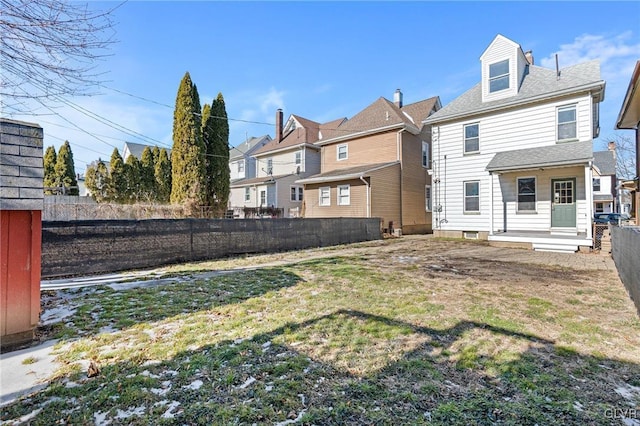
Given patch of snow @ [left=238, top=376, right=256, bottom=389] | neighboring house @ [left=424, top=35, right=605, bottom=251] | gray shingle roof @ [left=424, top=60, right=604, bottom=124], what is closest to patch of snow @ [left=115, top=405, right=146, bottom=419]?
patch of snow @ [left=238, top=376, right=256, bottom=389]

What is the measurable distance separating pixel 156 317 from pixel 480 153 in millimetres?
14712

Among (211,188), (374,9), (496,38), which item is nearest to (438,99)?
(496,38)

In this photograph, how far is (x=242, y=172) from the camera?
30.5m

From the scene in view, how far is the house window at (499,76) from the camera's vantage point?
45.2ft

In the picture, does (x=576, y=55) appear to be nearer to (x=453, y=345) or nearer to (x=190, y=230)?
(x=453, y=345)

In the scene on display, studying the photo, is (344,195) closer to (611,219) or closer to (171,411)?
(611,219)

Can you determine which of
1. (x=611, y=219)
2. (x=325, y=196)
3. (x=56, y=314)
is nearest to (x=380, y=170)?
(x=325, y=196)

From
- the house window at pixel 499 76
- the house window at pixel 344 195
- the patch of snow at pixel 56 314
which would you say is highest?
the house window at pixel 499 76

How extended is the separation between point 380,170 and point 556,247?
8682mm

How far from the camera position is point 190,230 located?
895cm

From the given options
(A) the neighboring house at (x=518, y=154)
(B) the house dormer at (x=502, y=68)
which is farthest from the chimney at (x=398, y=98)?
(B) the house dormer at (x=502, y=68)

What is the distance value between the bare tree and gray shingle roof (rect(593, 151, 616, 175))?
42918 mm

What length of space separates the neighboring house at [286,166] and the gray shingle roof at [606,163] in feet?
99.3

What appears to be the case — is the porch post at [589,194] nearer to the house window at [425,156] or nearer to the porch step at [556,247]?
the porch step at [556,247]
